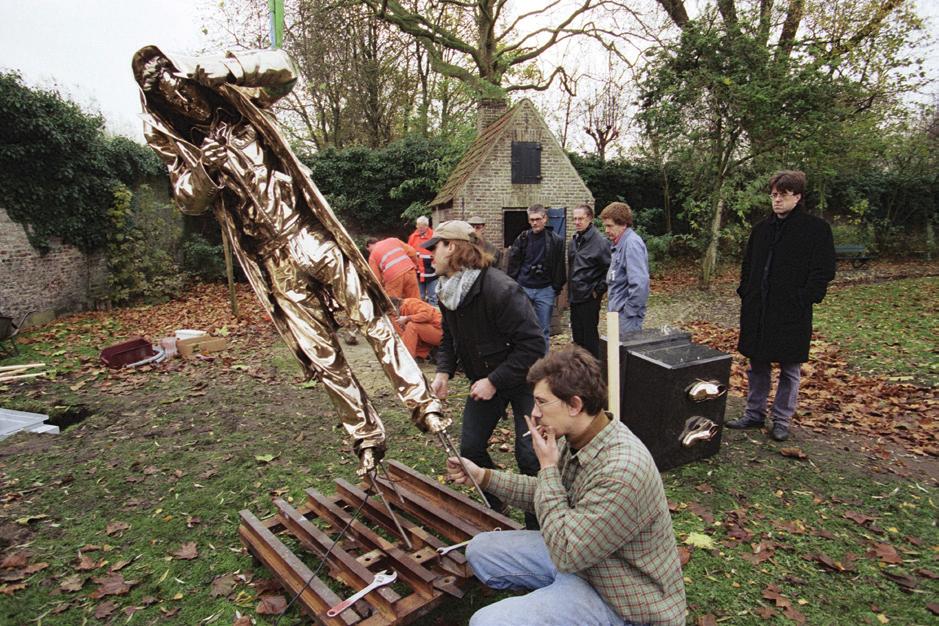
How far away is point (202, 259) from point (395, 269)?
1116 centimetres

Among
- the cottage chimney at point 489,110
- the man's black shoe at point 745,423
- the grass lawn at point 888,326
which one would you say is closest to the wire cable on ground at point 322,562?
the man's black shoe at point 745,423

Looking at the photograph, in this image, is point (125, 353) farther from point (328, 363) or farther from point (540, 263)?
point (328, 363)

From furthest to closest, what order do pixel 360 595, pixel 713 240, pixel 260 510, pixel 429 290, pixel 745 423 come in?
1. pixel 713 240
2. pixel 429 290
3. pixel 745 423
4. pixel 260 510
5. pixel 360 595

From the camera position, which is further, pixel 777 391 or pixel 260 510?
pixel 777 391

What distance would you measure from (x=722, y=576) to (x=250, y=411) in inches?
190

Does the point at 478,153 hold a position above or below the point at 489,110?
below

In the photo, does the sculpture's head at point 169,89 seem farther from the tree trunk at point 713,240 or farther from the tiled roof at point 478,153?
the tree trunk at point 713,240

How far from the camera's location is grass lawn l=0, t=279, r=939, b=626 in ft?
9.76

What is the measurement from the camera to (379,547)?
9.78ft

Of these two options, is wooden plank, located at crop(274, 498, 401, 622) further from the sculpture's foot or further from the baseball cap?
the baseball cap

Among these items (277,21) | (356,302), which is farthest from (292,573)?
(277,21)

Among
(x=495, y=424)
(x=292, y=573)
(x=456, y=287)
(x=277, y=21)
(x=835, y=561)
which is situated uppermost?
(x=277, y=21)

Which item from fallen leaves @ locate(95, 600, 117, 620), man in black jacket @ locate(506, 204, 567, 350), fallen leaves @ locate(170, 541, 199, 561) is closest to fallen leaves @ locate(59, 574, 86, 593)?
fallen leaves @ locate(95, 600, 117, 620)

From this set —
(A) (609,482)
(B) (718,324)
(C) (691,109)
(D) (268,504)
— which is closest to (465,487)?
(D) (268,504)
